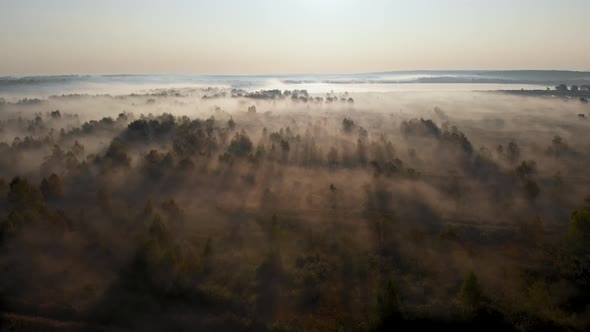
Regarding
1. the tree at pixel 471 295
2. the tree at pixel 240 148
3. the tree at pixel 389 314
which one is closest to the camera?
the tree at pixel 389 314

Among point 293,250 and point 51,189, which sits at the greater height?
point 51,189

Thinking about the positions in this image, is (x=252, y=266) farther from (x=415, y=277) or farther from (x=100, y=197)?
(x=100, y=197)

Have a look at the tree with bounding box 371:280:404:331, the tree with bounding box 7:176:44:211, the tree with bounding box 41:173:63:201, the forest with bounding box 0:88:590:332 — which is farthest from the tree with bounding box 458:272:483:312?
the tree with bounding box 41:173:63:201

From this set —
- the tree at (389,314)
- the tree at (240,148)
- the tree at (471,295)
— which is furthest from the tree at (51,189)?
the tree at (471,295)

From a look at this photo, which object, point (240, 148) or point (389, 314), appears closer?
point (389, 314)

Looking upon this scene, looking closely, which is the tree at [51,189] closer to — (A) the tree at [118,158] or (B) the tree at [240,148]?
(A) the tree at [118,158]

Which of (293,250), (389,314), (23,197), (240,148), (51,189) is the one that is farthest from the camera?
(240,148)

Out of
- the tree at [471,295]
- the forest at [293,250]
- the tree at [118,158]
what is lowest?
the forest at [293,250]

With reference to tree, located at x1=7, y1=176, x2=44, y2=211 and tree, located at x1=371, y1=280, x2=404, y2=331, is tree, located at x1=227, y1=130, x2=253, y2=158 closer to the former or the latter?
tree, located at x1=7, y1=176, x2=44, y2=211

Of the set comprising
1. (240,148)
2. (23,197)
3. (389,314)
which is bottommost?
(389,314)

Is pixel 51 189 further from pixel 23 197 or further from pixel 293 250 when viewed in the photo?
pixel 293 250

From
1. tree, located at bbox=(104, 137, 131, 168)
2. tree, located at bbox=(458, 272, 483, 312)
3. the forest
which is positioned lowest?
the forest

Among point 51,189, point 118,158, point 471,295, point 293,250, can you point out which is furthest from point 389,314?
point 118,158
